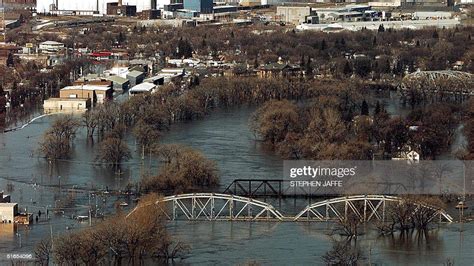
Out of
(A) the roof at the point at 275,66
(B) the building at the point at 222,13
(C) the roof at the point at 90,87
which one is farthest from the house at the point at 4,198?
(B) the building at the point at 222,13

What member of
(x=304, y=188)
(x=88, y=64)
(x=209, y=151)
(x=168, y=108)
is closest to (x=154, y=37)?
(x=88, y=64)

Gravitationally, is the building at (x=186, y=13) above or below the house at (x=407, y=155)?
above

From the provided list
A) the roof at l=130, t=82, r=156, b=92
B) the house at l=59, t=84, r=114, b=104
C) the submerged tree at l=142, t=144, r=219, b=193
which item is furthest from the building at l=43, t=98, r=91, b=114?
the submerged tree at l=142, t=144, r=219, b=193

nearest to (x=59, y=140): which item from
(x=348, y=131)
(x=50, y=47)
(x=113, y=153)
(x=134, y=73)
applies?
(x=113, y=153)

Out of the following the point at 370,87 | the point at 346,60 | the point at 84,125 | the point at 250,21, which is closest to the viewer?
the point at 84,125

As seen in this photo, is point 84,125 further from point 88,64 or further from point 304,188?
point 88,64

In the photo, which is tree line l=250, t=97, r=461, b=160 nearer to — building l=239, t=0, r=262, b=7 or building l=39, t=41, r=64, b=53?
building l=39, t=41, r=64, b=53

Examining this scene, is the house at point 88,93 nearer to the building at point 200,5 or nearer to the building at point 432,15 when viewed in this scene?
the building at point 432,15
